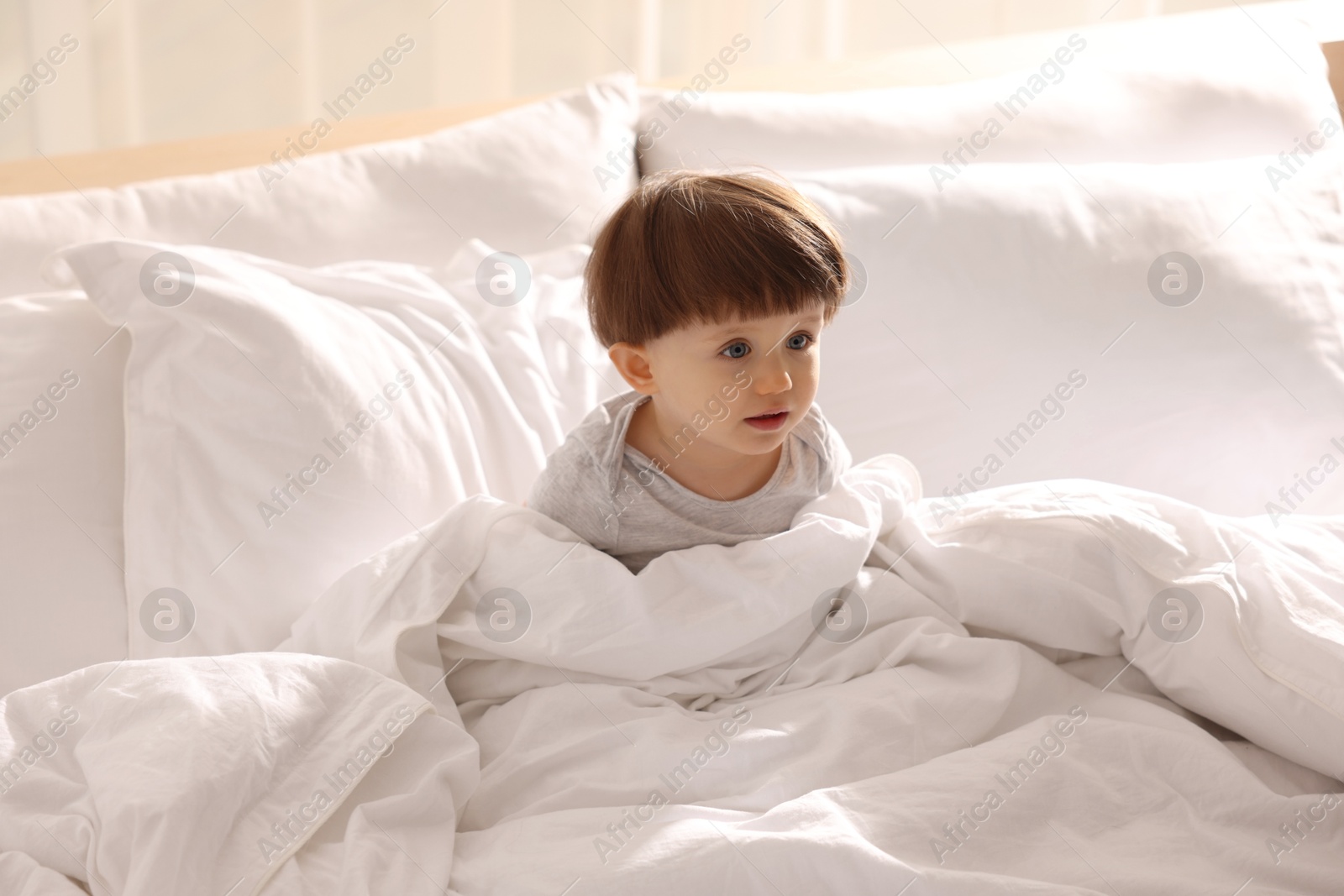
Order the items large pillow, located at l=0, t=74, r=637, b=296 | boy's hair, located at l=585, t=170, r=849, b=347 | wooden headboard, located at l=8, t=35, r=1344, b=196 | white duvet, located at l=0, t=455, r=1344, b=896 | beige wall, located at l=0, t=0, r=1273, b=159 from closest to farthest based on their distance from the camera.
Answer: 1. white duvet, located at l=0, t=455, r=1344, b=896
2. boy's hair, located at l=585, t=170, r=849, b=347
3. large pillow, located at l=0, t=74, r=637, b=296
4. wooden headboard, located at l=8, t=35, r=1344, b=196
5. beige wall, located at l=0, t=0, r=1273, b=159

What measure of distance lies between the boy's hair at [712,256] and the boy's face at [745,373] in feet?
0.04

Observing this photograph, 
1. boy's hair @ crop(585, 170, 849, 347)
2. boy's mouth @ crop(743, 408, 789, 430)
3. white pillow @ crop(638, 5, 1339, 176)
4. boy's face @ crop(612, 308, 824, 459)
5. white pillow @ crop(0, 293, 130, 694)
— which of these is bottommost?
white pillow @ crop(0, 293, 130, 694)

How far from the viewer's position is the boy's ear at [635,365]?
1.03m

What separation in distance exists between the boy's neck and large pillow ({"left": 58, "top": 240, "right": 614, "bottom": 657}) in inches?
6.6

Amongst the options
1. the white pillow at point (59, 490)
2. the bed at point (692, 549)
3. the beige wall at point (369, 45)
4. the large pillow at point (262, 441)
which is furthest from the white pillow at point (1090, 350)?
the white pillow at point (59, 490)

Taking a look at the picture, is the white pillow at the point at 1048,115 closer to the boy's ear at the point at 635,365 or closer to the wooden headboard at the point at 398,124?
the wooden headboard at the point at 398,124

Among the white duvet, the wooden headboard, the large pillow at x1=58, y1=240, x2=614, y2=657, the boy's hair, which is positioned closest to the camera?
the white duvet

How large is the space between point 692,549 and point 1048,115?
3.01 feet

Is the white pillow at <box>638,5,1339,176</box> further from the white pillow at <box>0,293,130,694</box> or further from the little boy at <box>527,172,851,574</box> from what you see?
the white pillow at <box>0,293,130,694</box>

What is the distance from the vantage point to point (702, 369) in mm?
986

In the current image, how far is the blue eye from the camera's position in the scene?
98 centimetres

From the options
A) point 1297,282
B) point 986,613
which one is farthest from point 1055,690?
point 1297,282

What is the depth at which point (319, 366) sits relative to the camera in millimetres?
1134

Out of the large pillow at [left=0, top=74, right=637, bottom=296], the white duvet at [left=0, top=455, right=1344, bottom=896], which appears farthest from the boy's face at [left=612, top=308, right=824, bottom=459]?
the large pillow at [left=0, top=74, right=637, bottom=296]
